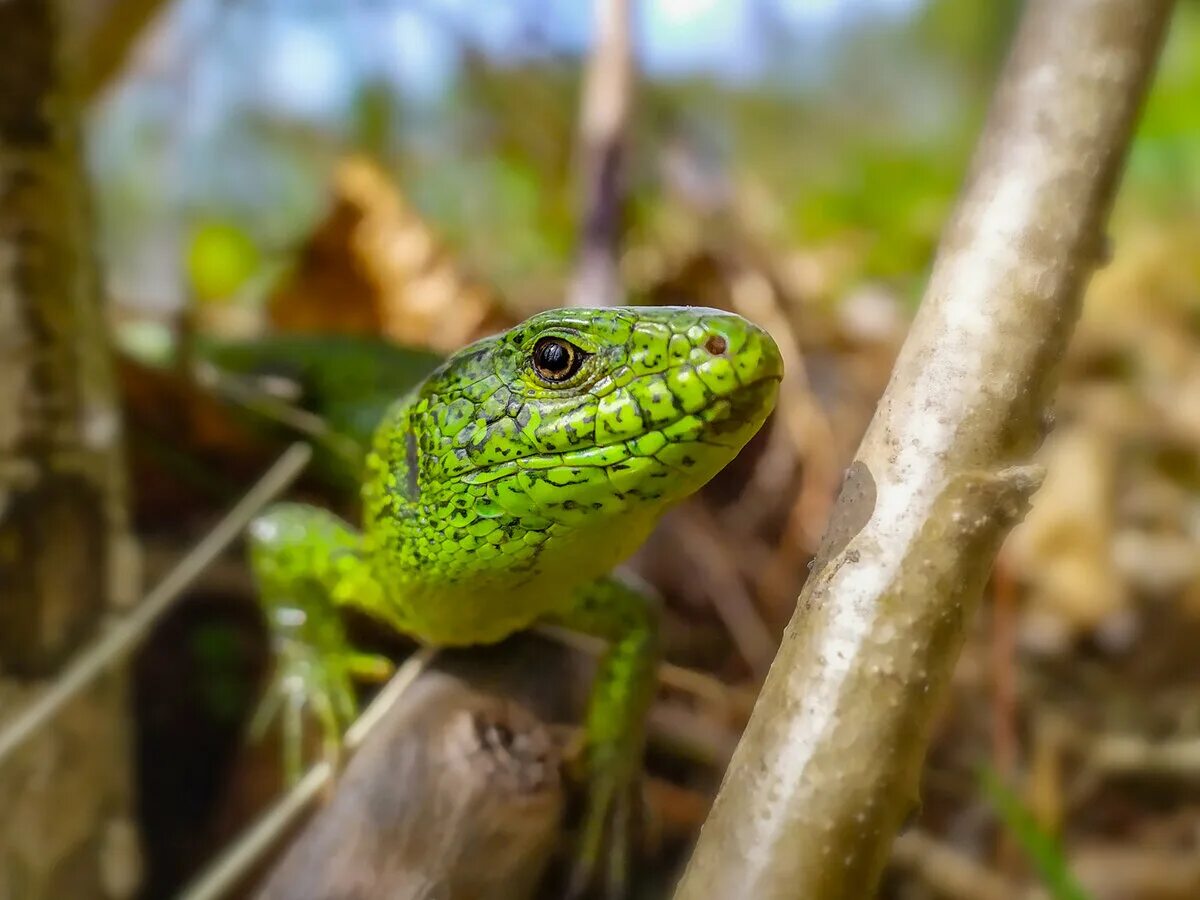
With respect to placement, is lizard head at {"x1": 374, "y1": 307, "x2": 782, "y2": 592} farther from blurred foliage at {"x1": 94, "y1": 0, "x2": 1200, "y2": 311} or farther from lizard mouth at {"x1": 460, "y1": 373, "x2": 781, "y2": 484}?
blurred foliage at {"x1": 94, "y1": 0, "x2": 1200, "y2": 311}

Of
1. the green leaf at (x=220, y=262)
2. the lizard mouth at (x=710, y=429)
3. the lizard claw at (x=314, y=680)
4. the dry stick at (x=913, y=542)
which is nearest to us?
the dry stick at (x=913, y=542)

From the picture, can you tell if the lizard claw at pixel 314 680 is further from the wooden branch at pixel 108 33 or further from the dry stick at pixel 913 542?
the wooden branch at pixel 108 33

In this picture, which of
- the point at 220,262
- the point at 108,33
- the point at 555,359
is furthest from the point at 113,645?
the point at 220,262

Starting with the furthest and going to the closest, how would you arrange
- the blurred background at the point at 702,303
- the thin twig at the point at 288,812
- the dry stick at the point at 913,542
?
the blurred background at the point at 702,303, the thin twig at the point at 288,812, the dry stick at the point at 913,542

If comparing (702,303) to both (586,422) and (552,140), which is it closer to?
(586,422)

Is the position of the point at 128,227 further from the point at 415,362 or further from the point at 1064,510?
the point at 1064,510

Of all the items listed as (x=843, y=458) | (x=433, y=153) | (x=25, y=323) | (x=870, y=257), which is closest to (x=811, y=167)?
(x=870, y=257)

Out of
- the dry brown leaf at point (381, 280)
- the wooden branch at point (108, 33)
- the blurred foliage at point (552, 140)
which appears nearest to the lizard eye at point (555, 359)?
the dry brown leaf at point (381, 280)
